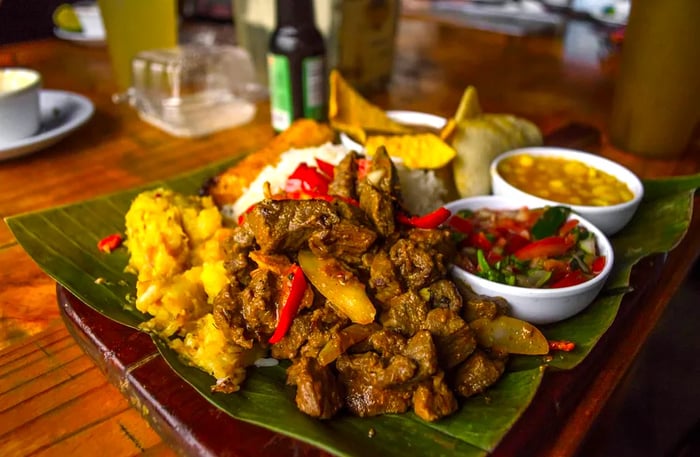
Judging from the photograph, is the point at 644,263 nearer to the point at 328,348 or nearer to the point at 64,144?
the point at 328,348

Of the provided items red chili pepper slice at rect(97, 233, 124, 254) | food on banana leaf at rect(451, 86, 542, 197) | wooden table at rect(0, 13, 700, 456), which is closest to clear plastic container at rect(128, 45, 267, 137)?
wooden table at rect(0, 13, 700, 456)

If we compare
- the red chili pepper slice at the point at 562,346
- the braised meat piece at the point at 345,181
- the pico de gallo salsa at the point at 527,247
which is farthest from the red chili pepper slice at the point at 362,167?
the red chili pepper slice at the point at 562,346

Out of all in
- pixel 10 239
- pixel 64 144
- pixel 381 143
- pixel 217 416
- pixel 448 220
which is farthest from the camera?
pixel 64 144

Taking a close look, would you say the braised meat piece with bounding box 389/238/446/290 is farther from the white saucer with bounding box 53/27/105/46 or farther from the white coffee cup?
the white saucer with bounding box 53/27/105/46

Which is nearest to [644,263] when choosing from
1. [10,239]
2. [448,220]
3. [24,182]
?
[448,220]

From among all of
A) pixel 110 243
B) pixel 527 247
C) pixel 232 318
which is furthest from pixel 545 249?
pixel 110 243

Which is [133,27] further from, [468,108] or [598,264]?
[598,264]

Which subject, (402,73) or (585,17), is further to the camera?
(585,17)
